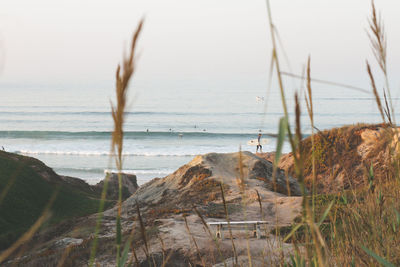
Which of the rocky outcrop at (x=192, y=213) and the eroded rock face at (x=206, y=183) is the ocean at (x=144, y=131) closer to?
the eroded rock face at (x=206, y=183)

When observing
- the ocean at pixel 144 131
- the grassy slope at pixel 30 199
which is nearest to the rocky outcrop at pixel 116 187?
the grassy slope at pixel 30 199

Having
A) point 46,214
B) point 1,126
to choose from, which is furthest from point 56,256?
point 1,126

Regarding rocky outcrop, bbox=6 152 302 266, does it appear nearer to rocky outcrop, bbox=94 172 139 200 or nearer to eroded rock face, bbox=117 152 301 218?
eroded rock face, bbox=117 152 301 218

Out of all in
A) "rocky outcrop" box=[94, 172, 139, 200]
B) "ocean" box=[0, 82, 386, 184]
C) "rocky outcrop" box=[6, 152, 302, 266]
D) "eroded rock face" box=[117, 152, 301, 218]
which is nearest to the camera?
"rocky outcrop" box=[6, 152, 302, 266]

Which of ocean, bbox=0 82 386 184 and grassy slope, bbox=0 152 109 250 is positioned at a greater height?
ocean, bbox=0 82 386 184

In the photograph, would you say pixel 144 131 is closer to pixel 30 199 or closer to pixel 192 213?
pixel 30 199

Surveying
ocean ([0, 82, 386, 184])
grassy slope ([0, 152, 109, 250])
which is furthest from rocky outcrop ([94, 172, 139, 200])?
ocean ([0, 82, 386, 184])

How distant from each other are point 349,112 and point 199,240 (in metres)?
69.2

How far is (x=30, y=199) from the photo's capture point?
17500mm

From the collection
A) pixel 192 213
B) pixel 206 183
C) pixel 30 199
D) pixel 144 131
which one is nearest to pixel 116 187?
pixel 30 199

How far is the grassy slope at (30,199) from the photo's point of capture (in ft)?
49.8

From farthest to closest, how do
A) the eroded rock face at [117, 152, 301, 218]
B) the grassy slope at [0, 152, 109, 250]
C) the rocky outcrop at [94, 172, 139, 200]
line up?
the rocky outcrop at [94, 172, 139, 200]
the grassy slope at [0, 152, 109, 250]
the eroded rock face at [117, 152, 301, 218]

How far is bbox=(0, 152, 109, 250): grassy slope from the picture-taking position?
15164mm

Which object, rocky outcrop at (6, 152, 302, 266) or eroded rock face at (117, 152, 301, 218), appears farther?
eroded rock face at (117, 152, 301, 218)
